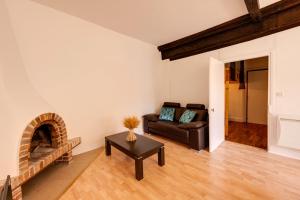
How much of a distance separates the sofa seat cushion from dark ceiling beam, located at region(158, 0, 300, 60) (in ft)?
6.85

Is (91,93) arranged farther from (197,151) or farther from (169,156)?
(197,151)

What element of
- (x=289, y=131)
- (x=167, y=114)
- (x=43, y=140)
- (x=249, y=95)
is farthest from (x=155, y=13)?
(x=249, y=95)

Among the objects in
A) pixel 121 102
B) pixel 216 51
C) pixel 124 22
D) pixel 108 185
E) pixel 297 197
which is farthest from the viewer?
pixel 121 102

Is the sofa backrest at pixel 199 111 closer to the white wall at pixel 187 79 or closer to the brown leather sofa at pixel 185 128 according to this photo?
the brown leather sofa at pixel 185 128

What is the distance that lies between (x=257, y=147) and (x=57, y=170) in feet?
13.0

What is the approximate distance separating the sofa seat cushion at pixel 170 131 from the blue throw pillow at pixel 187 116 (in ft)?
0.67

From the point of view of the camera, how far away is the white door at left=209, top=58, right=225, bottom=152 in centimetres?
312

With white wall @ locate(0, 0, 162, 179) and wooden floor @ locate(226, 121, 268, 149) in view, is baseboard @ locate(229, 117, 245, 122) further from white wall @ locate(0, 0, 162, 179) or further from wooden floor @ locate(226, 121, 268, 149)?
white wall @ locate(0, 0, 162, 179)

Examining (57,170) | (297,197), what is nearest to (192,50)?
(297,197)

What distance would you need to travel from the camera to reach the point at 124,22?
3209 mm

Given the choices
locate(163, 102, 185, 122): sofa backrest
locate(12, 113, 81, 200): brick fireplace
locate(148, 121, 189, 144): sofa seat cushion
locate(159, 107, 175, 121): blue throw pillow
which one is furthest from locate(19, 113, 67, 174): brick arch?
locate(163, 102, 185, 122): sofa backrest

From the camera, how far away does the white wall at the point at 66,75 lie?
6.02ft

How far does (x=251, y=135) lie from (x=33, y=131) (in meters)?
4.82

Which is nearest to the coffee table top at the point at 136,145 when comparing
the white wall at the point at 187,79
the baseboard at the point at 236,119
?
the white wall at the point at 187,79
